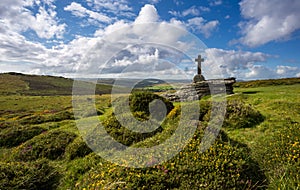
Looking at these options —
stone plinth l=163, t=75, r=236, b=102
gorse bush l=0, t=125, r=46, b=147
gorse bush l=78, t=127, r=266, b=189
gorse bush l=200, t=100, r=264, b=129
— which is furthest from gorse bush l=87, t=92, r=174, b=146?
stone plinth l=163, t=75, r=236, b=102

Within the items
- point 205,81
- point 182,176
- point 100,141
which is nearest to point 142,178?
point 182,176

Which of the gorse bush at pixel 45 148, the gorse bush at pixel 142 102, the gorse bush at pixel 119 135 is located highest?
the gorse bush at pixel 142 102

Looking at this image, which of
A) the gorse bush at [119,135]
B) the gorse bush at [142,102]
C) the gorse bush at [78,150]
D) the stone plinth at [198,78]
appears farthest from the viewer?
the stone plinth at [198,78]

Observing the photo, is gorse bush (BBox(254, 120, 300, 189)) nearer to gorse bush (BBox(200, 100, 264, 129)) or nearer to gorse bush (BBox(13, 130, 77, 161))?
gorse bush (BBox(200, 100, 264, 129))

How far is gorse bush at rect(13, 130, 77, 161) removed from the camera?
36.9ft

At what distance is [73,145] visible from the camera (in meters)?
11.0

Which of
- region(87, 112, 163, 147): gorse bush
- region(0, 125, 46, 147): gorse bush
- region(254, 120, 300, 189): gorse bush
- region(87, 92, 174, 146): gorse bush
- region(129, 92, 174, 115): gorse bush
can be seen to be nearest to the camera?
region(254, 120, 300, 189): gorse bush

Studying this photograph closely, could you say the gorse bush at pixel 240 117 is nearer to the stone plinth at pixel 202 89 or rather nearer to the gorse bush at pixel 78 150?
the gorse bush at pixel 78 150

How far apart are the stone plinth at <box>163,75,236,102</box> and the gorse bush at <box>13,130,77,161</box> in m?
14.5

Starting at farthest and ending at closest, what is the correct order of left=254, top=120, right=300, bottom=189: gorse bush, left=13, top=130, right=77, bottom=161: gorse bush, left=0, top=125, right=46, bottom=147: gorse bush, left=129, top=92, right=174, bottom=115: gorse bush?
left=0, top=125, right=46, bottom=147: gorse bush, left=129, top=92, right=174, bottom=115: gorse bush, left=13, top=130, right=77, bottom=161: gorse bush, left=254, top=120, right=300, bottom=189: gorse bush

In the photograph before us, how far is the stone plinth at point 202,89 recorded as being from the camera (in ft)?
78.7

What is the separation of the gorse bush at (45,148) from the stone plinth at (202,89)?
1452cm

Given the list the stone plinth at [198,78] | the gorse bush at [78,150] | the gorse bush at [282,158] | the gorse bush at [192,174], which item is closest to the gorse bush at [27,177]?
the gorse bush at [78,150]

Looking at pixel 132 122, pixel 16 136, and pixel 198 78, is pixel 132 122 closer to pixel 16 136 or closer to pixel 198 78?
pixel 16 136
